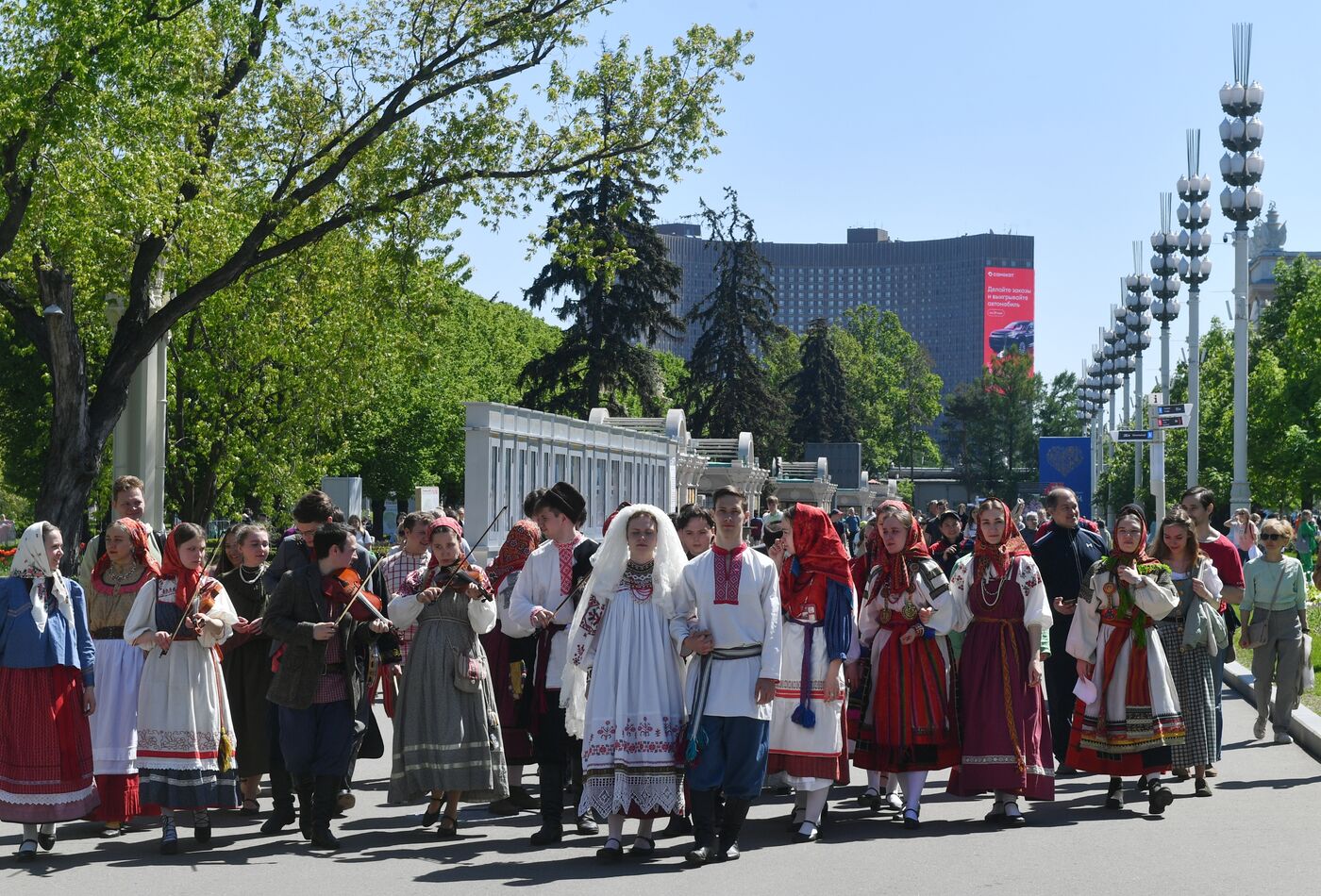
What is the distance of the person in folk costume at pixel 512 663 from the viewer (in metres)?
10.7

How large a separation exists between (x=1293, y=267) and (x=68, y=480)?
54.1 metres

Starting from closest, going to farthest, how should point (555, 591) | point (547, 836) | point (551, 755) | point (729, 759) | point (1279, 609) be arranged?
1. point (729, 759)
2. point (547, 836)
3. point (551, 755)
4. point (555, 591)
5. point (1279, 609)

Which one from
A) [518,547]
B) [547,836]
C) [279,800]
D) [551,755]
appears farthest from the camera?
[518,547]

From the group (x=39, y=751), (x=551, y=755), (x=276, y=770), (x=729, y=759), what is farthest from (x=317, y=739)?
(x=729, y=759)

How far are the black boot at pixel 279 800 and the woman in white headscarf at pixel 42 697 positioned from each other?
40.8 inches

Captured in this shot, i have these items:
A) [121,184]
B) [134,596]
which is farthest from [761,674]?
[121,184]

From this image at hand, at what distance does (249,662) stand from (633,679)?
2993 millimetres

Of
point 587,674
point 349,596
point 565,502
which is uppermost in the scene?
point 565,502

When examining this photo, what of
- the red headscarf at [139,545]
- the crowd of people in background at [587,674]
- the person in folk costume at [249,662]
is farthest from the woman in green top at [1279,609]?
the red headscarf at [139,545]

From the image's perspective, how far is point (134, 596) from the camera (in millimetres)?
9875

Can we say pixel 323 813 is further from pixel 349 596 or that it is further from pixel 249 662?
pixel 249 662

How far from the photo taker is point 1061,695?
40.3ft

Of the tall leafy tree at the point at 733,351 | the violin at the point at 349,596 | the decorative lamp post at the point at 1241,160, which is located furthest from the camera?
the tall leafy tree at the point at 733,351

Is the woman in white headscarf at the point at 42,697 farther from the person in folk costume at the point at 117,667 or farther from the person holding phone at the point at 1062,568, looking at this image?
the person holding phone at the point at 1062,568
